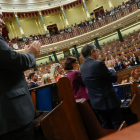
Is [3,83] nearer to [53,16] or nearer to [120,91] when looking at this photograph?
[120,91]

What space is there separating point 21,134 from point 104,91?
0.93 metres

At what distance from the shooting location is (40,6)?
42.8ft

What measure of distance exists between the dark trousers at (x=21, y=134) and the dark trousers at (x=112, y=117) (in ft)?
3.09

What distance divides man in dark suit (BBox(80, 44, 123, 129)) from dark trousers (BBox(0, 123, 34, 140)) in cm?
86

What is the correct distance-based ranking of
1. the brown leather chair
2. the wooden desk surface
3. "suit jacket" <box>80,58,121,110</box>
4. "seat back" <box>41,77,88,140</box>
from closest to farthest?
the wooden desk surface → "seat back" <box>41,77,88,140</box> → the brown leather chair → "suit jacket" <box>80,58,121,110</box>

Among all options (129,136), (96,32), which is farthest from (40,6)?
(129,136)

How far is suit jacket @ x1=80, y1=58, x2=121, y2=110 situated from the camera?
4.54ft

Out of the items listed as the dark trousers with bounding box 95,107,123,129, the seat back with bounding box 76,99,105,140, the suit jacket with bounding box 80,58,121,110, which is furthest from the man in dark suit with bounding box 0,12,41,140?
the dark trousers with bounding box 95,107,123,129

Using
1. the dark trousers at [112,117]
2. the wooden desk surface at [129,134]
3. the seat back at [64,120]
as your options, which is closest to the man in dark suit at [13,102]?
the seat back at [64,120]

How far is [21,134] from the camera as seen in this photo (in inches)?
28.7

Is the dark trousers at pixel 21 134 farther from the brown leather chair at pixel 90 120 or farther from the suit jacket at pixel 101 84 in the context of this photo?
the suit jacket at pixel 101 84

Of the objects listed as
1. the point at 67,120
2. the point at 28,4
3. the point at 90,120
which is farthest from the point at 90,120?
the point at 28,4

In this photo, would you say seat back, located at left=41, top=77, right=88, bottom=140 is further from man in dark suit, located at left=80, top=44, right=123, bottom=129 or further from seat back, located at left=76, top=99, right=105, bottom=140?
man in dark suit, located at left=80, top=44, right=123, bottom=129

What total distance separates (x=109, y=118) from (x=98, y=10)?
1601cm
